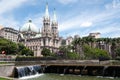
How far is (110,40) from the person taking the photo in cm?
15562

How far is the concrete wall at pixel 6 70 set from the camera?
153ft

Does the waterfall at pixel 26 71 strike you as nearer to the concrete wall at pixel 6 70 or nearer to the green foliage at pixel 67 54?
the concrete wall at pixel 6 70

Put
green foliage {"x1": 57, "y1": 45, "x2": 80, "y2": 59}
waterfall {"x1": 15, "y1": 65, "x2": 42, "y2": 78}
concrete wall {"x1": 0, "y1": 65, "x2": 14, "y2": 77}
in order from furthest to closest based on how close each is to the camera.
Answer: green foliage {"x1": 57, "y1": 45, "x2": 80, "y2": 59}
waterfall {"x1": 15, "y1": 65, "x2": 42, "y2": 78}
concrete wall {"x1": 0, "y1": 65, "x2": 14, "y2": 77}

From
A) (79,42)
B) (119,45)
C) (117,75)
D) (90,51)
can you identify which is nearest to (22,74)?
(117,75)

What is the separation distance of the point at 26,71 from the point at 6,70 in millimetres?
6030

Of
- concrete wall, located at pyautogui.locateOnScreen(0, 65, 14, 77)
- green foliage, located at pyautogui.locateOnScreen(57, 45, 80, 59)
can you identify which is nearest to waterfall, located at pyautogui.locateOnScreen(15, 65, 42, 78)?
concrete wall, located at pyautogui.locateOnScreen(0, 65, 14, 77)

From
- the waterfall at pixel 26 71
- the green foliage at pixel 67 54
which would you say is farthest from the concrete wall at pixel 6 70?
the green foliage at pixel 67 54

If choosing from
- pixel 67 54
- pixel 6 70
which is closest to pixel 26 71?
pixel 6 70

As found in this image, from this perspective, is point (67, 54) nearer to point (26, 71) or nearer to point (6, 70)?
point (26, 71)

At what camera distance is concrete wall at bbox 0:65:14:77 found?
153ft

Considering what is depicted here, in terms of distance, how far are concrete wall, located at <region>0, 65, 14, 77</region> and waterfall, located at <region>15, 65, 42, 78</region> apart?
1.23 meters

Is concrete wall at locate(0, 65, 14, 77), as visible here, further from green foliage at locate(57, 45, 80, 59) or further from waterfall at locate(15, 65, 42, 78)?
green foliage at locate(57, 45, 80, 59)

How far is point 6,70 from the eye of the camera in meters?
48.2

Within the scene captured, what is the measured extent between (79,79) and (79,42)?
103 m
